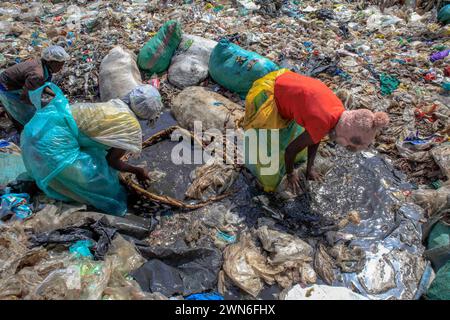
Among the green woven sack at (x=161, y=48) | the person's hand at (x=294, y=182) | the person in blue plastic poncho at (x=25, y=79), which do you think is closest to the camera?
the person's hand at (x=294, y=182)

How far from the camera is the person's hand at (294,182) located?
9.55 ft

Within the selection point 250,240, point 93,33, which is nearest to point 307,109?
point 250,240

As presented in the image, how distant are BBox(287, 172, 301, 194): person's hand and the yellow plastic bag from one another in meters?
1.26

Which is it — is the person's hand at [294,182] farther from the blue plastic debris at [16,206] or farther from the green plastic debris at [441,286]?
the blue plastic debris at [16,206]

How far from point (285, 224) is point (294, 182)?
0.35m

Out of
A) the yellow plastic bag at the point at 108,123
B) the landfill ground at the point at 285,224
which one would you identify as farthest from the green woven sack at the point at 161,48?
the yellow plastic bag at the point at 108,123

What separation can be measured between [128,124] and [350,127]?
1.50 meters

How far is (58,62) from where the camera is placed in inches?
128

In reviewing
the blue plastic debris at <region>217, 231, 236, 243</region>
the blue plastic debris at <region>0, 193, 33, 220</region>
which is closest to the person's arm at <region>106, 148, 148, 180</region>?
the blue plastic debris at <region>0, 193, 33, 220</region>

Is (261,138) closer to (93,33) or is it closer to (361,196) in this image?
(361,196)

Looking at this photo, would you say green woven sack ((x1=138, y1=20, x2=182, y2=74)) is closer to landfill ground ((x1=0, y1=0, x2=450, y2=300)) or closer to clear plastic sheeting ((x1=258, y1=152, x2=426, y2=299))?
landfill ground ((x1=0, y1=0, x2=450, y2=300))

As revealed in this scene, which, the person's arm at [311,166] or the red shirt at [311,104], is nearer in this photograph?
the red shirt at [311,104]

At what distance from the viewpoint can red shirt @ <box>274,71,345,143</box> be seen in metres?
2.41

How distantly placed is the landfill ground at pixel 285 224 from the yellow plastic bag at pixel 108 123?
583 millimetres
